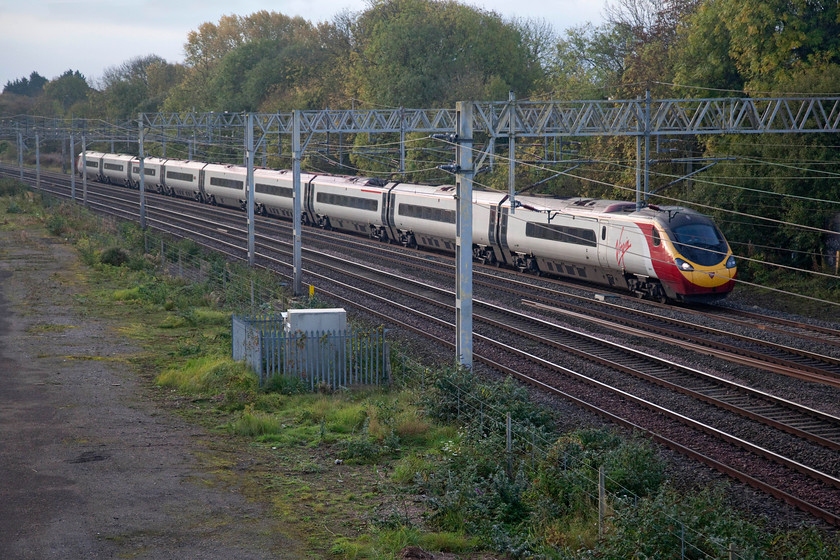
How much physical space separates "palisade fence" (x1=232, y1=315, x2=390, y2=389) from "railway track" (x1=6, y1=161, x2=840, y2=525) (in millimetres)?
2862

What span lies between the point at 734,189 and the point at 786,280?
4070 mm

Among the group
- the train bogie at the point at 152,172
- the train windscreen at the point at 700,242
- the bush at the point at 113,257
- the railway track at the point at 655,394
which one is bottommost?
the railway track at the point at 655,394

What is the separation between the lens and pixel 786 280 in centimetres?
3303

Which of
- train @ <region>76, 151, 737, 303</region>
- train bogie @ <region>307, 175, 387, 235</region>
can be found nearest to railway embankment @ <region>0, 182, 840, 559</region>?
train @ <region>76, 151, 737, 303</region>

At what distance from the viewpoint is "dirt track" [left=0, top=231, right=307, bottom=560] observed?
969 centimetres

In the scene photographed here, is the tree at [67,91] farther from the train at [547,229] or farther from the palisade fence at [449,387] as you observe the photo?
the palisade fence at [449,387]

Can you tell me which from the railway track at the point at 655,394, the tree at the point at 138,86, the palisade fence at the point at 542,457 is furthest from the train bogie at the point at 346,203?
the tree at the point at 138,86

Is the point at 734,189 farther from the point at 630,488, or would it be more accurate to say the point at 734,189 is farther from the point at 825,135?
the point at 630,488

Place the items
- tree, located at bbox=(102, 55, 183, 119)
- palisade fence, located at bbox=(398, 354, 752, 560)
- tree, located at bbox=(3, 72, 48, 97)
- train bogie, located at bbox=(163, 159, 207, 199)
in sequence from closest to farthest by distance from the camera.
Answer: palisade fence, located at bbox=(398, 354, 752, 560) < train bogie, located at bbox=(163, 159, 207, 199) < tree, located at bbox=(102, 55, 183, 119) < tree, located at bbox=(3, 72, 48, 97)

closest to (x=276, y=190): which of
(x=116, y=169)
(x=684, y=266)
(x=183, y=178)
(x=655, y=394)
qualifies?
(x=183, y=178)

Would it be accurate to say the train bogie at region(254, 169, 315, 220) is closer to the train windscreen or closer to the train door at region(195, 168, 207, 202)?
the train door at region(195, 168, 207, 202)

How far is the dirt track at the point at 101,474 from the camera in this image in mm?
9688

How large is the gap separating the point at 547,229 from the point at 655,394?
13.9 metres

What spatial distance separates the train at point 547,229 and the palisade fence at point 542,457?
10408 millimetres
